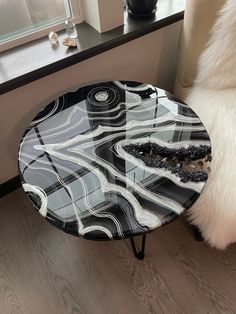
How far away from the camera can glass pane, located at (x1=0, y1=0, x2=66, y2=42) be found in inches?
38.0

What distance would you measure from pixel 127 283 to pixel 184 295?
21 cm

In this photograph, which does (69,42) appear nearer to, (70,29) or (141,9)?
(70,29)

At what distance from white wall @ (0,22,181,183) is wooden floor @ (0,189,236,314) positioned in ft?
1.18

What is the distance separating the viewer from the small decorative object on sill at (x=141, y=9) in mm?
1009

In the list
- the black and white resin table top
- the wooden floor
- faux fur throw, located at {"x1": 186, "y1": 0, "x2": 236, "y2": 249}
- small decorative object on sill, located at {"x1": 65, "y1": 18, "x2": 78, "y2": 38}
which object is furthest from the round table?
the wooden floor

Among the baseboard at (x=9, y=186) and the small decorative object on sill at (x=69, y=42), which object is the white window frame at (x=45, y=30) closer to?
the small decorative object on sill at (x=69, y=42)

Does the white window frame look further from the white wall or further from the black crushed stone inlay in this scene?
the black crushed stone inlay

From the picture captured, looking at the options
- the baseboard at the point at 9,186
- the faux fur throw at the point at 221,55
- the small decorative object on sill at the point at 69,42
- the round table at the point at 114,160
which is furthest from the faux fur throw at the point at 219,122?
the baseboard at the point at 9,186

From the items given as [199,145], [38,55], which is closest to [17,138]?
[38,55]

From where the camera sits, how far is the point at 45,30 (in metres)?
1.02

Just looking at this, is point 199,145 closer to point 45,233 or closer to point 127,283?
point 127,283

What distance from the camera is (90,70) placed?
1.08 m

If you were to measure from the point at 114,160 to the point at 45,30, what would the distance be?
0.58m

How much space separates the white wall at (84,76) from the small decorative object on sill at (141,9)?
0.26 feet
